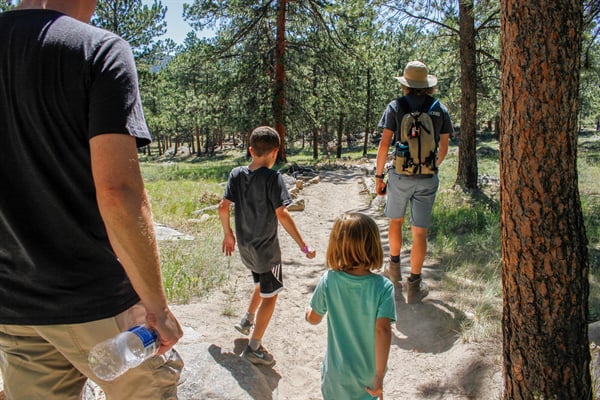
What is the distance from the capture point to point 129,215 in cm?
145

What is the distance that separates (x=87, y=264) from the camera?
63.0 inches

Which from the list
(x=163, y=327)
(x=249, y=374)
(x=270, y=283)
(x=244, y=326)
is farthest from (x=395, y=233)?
(x=163, y=327)

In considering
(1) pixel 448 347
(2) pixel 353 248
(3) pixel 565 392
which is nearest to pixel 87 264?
(2) pixel 353 248

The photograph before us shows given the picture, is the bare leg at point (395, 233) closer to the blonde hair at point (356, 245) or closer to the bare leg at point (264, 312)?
the bare leg at point (264, 312)

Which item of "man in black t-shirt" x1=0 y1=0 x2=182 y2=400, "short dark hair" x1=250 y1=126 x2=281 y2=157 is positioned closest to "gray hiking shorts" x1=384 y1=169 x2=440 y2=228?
"short dark hair" x1=250 y1=126 x2=281 y2=157

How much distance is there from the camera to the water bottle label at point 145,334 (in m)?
1.50

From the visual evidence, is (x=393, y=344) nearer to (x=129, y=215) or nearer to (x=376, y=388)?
(x=376, y=388)

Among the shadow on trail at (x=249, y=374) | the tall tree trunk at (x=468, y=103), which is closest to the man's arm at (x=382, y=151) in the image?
the shadow on trail at (x=249, y=374)

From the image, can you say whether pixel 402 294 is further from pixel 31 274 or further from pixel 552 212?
pixel 31 274

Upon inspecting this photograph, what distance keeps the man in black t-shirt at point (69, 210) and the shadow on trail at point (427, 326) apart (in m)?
2.81

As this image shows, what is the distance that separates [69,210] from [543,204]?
2172 mm

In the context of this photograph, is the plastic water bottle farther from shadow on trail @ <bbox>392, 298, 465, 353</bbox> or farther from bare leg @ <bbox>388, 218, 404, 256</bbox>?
bare leg @ <bbox>388, 218, 404, 256</bbox>

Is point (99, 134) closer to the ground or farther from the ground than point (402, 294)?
farther from the ground

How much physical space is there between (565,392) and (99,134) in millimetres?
2574
